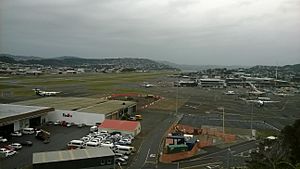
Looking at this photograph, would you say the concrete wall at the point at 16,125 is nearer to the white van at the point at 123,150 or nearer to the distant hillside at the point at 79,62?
the white van at the point at 123,150

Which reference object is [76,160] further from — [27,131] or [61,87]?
[61,87]

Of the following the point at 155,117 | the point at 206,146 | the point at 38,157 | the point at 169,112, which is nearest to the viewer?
the point at 38,157

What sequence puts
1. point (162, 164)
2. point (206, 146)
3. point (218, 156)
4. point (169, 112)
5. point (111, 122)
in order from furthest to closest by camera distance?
1. point (169, 112)
2. point (111, 122)
3. point (206, 146)
4. point (218, 156)
5. point (162, 164)

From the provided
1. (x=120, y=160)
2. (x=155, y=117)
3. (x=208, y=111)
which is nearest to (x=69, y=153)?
(x=120, y=160)

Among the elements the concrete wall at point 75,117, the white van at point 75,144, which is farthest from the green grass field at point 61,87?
the white van at point 75,144

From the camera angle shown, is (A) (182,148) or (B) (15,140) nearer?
(A) (182,148)

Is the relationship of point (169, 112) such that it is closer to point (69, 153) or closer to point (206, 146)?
point (206, 146)
